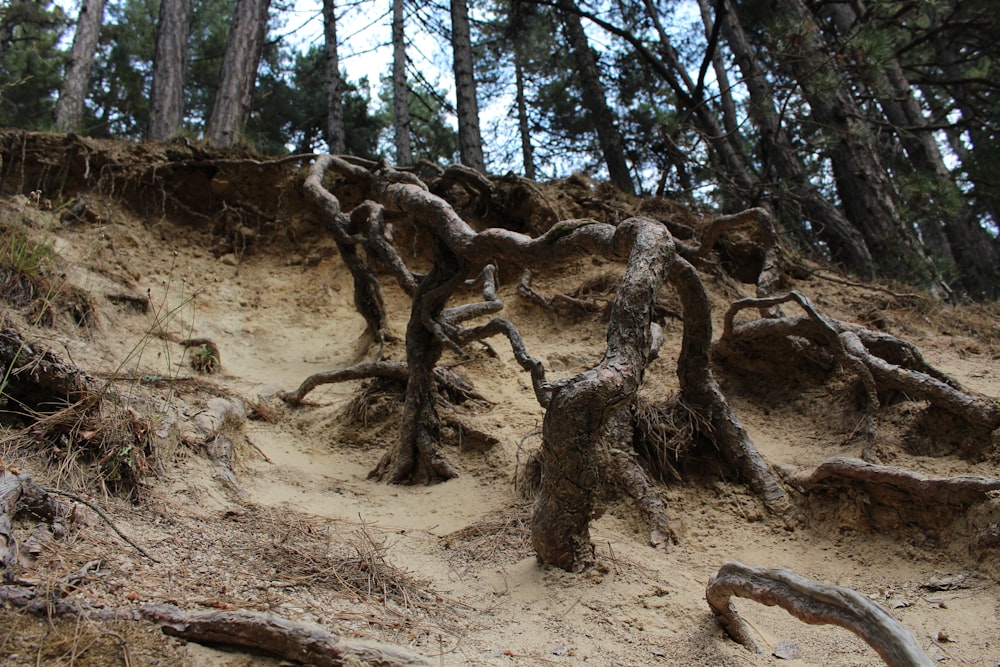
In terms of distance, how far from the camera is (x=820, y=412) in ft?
14.4

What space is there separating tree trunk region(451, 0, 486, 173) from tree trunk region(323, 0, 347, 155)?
7.89 feet

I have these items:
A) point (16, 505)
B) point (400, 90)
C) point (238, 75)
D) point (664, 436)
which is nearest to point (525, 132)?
point (400, 90)

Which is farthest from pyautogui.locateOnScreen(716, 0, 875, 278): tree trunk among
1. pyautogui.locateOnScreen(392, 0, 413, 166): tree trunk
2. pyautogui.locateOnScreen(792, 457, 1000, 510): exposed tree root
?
pyautogui.locateOnScreen(392, 0, 413, 166): tree trunk

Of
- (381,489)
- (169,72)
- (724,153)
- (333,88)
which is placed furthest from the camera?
(333,88)

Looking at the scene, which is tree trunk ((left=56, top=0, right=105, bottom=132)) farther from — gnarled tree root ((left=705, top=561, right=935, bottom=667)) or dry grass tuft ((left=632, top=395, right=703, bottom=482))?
gnarled tree root ((left=705, top=561, right=935, bottom=667))

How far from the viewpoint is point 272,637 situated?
1.77 metres

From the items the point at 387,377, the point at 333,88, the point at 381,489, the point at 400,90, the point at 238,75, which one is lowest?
the point at 381,489

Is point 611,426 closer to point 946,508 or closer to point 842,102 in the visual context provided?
point 946,508

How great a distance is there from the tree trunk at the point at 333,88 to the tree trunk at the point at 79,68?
3.60 m

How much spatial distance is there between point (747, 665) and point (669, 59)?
838 centimetres

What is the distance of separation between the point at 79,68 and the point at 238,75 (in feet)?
11.4

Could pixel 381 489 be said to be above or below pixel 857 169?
below

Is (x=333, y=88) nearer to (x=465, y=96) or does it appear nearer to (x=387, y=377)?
(x=465, y=96)

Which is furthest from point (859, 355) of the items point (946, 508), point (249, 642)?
point (249, 642)
